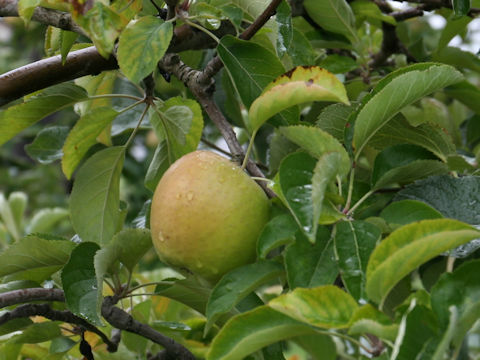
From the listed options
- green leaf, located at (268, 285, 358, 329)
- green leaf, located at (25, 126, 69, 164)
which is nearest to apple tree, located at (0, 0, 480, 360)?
green leaf, located at (268, 285, 358, 329)

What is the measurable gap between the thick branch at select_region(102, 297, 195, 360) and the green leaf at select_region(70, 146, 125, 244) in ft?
0.40

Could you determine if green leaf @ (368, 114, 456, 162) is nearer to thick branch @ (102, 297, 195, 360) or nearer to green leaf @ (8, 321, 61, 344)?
thick branch @ (102, 297, 195, 360)

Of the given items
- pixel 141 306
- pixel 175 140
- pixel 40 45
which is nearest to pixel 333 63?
pixel 175 140

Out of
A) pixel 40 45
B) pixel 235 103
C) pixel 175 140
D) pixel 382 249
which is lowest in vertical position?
pixel 40 45

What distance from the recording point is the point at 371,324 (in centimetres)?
54

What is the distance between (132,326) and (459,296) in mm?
505

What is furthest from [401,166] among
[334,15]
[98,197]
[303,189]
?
[334,15]

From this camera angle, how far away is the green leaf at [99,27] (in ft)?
2.15

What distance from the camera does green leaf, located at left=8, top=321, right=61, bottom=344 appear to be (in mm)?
948

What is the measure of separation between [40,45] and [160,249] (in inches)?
162

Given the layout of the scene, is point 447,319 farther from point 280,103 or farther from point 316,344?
point 280,103

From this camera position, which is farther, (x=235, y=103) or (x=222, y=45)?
(x=235, y=103)

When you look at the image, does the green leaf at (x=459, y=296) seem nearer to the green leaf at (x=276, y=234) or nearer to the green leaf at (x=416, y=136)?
the green leaf at (x=276, y=234)

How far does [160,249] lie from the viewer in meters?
0.75
